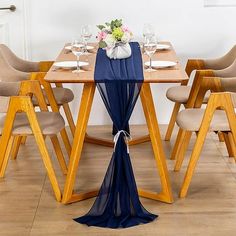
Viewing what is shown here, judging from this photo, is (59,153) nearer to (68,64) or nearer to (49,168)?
(49,168)

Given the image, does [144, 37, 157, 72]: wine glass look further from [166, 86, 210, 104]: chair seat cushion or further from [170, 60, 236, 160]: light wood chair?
[166, 86, 210, 104]: chair seat cushion

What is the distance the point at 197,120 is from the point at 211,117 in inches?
4.9

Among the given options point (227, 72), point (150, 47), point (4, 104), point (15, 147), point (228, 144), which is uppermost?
point (150, 47)

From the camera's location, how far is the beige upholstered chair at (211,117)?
310 cm

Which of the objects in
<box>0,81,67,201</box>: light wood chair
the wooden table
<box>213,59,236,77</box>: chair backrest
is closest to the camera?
the wooden table

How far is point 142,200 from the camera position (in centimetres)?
320

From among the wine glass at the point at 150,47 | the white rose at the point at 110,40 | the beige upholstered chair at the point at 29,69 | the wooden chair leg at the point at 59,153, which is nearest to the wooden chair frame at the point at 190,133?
the wine glass at the point at 150,47

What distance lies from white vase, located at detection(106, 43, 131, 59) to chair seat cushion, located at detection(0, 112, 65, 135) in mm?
496

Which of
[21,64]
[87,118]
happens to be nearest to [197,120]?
[87,118]

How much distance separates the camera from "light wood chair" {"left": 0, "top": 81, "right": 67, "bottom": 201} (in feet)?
10.2

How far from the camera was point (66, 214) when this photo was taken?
3031 millimetres

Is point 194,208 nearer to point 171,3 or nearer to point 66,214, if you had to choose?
point 66,214

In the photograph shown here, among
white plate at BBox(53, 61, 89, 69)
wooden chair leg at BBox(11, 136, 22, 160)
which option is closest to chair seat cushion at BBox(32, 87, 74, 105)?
wooden chair leg at BBox(11, 136, 22, 160)

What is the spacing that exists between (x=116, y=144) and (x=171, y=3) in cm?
178
